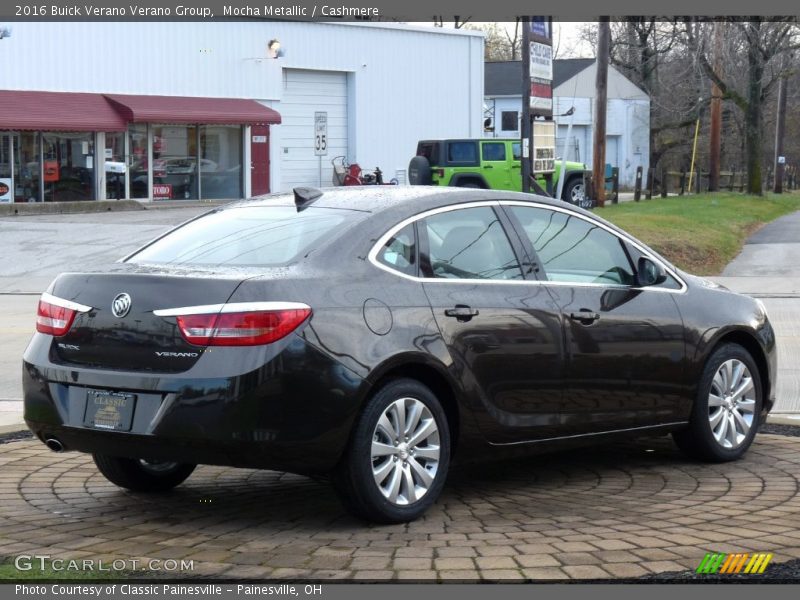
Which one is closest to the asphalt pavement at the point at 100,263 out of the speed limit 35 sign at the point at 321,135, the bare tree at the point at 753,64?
the speed limit 35 sign at the point at 321,135

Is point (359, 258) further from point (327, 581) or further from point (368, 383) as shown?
point (327, 581)

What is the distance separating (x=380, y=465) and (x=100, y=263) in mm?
9976

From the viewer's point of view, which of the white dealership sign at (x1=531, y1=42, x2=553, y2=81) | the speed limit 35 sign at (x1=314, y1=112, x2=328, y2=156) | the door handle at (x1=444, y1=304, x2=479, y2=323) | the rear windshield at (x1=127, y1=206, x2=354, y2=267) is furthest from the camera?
the speed limit 35 sign at (x1=314, y1=112, x2=328, y2=156)

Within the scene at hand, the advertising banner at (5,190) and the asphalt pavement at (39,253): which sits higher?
the advertising banner at (5,190)

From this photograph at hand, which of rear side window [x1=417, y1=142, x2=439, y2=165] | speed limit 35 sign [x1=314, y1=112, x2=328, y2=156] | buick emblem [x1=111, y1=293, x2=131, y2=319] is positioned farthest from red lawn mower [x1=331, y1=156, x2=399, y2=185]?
buick emblem [x1=111, y1=293, x2=131, y2=319]

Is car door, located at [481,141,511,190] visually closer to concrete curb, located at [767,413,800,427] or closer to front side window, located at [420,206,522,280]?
concrete curb, located at [767,413,800,427]

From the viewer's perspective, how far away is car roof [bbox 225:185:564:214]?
6332 mm

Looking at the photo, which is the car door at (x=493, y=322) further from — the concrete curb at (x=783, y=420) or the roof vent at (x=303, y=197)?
the concrete curb at (x=783, y=420)

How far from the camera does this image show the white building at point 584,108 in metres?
64.5

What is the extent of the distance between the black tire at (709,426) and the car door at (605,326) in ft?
0.56

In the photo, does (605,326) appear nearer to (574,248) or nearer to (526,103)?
(574,248)

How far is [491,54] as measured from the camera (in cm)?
9119

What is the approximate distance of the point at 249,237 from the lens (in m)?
6.23

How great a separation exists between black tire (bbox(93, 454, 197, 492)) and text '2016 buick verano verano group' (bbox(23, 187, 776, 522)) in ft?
0.04
